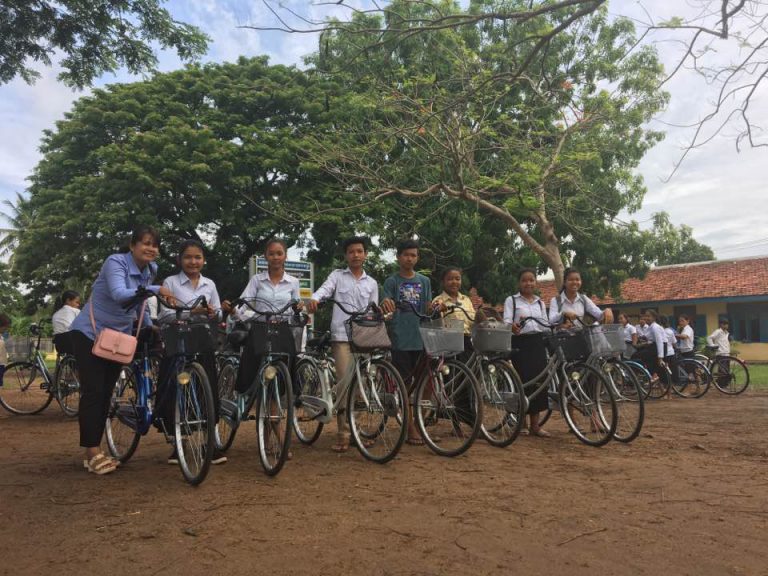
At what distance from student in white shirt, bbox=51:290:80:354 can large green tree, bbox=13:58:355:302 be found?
6885 mm

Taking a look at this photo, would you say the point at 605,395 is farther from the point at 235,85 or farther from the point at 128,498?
the point at 235,85

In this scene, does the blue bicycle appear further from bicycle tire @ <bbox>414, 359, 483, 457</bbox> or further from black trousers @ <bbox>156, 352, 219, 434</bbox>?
bicycle tire @ <bbox>414, 359, 483, 457</bbox>

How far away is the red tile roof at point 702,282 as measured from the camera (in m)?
23.2

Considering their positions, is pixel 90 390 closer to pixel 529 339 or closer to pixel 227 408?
pixel 227 408

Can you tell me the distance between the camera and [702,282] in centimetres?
2491

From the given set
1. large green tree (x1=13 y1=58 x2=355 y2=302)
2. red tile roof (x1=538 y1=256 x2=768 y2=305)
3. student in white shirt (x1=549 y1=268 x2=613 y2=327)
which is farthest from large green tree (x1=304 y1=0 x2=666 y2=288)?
red tile roof (x1=538 y1=256 x2=768 y2=305)

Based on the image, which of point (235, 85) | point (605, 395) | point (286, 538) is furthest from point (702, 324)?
point (286, 538)

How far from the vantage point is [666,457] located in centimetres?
478

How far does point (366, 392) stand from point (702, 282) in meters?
24.0

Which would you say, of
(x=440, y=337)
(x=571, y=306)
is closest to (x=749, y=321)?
(x=571, y=306)

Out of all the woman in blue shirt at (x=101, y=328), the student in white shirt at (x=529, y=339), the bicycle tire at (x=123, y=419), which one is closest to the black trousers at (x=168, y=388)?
the bicycle tire at (x=123, y=419)

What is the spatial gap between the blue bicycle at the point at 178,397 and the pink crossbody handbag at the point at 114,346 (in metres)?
0.25

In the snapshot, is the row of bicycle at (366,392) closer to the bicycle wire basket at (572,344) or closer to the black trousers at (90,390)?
the bicycle wire basket at (572,344)

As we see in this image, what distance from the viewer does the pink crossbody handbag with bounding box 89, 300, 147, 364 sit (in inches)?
157
